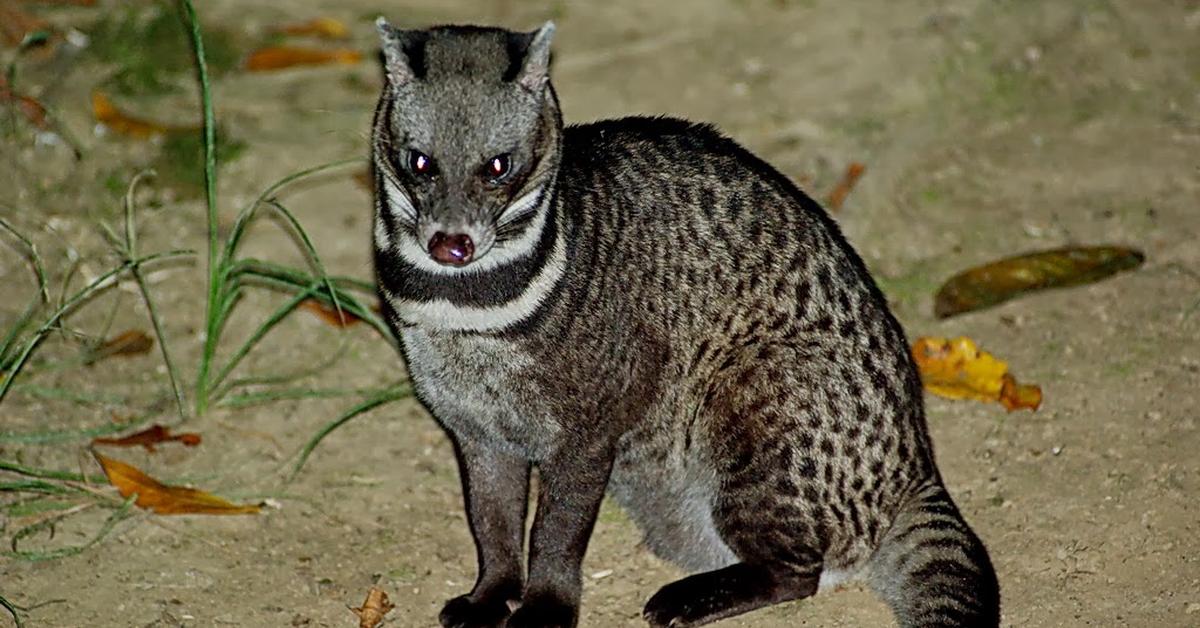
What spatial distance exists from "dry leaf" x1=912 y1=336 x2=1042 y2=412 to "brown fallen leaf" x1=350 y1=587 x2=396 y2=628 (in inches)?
88.4

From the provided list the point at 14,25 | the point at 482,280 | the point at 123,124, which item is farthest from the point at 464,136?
the point at 14,25

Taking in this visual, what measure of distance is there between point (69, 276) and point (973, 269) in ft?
12.8

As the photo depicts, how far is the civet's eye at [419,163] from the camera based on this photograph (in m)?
4.56

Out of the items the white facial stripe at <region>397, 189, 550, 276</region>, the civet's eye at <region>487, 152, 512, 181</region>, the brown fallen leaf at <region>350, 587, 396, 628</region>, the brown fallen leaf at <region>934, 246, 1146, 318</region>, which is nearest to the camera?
the civet's eye at <region>487, 152, 512, 181</region>

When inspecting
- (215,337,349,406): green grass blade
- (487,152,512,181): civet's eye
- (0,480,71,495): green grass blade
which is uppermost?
(487,152,512,181): civet's eye

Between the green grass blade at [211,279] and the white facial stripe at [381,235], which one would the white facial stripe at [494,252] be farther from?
the green grass blade at [211,279]

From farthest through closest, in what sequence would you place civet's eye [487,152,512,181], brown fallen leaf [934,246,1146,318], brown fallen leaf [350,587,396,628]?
brown fallen leaf [934,246,1146,318] → brown fallen leaf [350,587,396,628] → civet's eye [487,152,512,181]

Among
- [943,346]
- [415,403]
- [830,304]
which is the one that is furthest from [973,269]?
[415,403]

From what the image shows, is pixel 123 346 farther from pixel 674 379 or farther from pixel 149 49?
pixel 674 379

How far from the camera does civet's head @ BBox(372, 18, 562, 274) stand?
4535 millimetres

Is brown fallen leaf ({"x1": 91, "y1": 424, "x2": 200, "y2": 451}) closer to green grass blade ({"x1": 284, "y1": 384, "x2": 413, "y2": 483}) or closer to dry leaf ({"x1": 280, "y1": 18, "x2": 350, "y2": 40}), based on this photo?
green grass blade ({"x1": 284, "y1": 384, "x2": 413, "y2": 483})

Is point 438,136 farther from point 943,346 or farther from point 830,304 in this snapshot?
point 943,346

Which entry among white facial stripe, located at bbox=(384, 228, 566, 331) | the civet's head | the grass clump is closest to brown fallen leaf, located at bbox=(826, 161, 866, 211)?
white facial stripe, located at bbox=(384, 228, 566, 331)

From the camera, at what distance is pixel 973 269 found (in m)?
6.67
